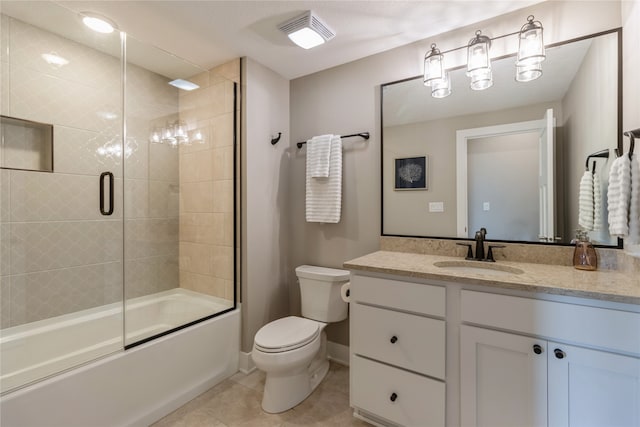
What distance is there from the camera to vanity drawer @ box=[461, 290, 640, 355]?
1.00 metres

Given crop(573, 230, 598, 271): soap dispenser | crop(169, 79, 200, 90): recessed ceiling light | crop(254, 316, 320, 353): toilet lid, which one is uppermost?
crop(169, 79, 200, 90): recessed ceiling light

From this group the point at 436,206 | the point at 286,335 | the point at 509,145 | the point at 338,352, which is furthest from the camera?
the point at 338,352

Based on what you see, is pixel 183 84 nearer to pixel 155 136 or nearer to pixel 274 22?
pixel 155 136

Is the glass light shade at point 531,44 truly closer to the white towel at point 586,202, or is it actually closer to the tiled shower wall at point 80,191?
the white towel at point 586,202

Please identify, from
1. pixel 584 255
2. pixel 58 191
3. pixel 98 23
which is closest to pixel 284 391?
pixel 584 255

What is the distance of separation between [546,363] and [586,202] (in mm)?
849

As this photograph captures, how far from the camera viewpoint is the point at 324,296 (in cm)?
203

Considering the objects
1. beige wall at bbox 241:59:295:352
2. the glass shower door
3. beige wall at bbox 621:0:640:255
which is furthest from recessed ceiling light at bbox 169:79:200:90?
beige wall at bbox 621:0:640:255

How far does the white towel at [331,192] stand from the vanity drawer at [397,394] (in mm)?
1002

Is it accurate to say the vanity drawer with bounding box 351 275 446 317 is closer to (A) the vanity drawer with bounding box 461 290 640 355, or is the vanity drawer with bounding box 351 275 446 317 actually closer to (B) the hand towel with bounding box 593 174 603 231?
(A) the vanity drawer with bounding box 461 290 640 355

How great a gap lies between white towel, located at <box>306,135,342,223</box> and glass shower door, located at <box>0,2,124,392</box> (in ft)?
4.78

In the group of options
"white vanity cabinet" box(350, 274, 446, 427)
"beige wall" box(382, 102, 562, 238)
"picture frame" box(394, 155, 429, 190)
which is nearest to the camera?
"white vanity cabinet" box(350, 274, 446, 427)

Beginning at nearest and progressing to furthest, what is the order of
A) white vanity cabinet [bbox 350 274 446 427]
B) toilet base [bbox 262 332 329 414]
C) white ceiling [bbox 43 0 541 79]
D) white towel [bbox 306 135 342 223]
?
white vanity cabinet [bbox 350 274 446 427] → white ceiling [bbox 43 0 541 79] → toilet base [bbox 262 332 329 414] → white towel [bbox 306 135 342 223]

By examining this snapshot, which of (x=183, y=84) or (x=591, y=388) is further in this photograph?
(x=183, y=84)
